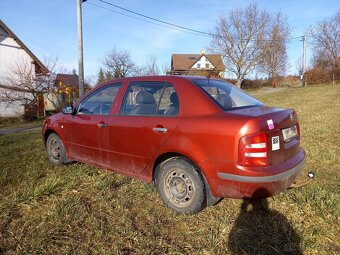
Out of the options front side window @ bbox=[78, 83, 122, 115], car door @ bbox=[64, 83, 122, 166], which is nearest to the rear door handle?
car door @ bbox=[64, 83, 122, 166]

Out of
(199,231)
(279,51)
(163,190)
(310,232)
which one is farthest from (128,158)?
(279,51)

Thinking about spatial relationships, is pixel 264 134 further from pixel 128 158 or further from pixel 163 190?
Answer: pixel 128 158

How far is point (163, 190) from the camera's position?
12.6 feet

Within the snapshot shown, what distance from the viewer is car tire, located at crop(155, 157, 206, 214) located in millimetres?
3502

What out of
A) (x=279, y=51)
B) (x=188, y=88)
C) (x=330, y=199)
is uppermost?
(x=279, y=51)

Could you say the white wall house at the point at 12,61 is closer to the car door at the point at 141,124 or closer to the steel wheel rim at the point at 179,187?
the car door at the point at 141,124

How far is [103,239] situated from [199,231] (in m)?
0.96

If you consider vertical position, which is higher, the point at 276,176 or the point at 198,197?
the point at 276,176

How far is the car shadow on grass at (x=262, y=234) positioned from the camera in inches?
116

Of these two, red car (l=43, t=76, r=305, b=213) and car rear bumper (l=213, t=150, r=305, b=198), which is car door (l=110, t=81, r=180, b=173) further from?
car rear bumper (l=213, t=150, r=305, b=198)

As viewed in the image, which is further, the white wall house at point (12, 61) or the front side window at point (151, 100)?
the white wall house at point (12, 61)

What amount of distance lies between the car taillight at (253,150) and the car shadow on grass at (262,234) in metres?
0.32

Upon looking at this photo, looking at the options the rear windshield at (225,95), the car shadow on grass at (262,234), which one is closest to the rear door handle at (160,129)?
the rear windshield at (225,95)

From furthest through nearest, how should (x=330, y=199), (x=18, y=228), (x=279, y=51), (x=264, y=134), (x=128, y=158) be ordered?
(x=279, y=51) < (x=128, y=158) < (x=330, y=199) < (x=18, y=228) < (x=264, y=134)
